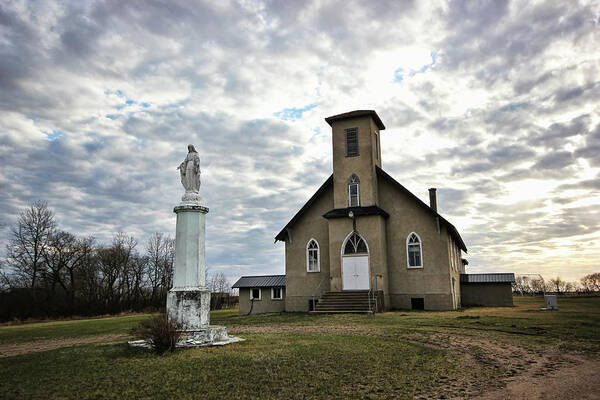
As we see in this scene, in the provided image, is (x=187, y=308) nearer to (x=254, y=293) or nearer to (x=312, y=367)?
(x=312, y=367)

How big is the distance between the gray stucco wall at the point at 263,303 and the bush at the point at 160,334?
62.2 feet

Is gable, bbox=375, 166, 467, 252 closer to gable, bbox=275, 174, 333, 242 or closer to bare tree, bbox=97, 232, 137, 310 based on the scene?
gable, bbox=275, 174, 333, 242

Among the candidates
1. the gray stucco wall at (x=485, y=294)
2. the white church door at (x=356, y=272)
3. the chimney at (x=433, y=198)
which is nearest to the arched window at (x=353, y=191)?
the white church door at (x=356, y=272)

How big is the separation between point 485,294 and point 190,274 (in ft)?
77.7

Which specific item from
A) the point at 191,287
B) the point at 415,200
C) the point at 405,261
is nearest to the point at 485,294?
the point at 405,261

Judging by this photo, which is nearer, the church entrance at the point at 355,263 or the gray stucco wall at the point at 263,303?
the church entrance at the point at 355,263

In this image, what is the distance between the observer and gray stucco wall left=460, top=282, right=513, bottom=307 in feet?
92.6

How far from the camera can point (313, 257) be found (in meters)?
26.6

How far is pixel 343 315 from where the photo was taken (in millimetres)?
20422

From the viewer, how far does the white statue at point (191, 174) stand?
12332 mm

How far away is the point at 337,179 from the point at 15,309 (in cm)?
2973

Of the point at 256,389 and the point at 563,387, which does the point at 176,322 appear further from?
the point at 563,387

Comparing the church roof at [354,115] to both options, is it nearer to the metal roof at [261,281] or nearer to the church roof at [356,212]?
the church roof at [356,212]

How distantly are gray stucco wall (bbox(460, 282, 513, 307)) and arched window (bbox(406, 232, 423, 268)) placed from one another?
6.84 meters
